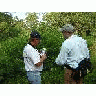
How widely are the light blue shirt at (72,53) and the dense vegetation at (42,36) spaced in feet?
2.96

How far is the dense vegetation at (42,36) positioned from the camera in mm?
5500

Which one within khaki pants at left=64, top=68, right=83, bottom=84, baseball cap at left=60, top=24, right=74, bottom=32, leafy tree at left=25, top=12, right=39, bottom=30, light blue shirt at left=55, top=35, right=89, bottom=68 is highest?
leafy tree at left=25, top=12, right=39, bottom=30

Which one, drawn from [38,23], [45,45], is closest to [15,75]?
[45,45]

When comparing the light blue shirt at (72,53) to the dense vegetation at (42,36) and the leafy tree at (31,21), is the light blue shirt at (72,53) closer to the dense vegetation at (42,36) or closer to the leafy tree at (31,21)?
the dense vegetation at (42,36)

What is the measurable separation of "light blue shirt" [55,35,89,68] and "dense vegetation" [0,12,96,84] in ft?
2.96

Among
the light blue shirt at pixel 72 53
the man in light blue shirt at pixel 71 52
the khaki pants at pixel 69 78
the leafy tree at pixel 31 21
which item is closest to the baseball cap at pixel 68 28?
the man in light blue shirt at pixel 71 52

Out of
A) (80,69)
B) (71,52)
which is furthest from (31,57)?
(80,69)

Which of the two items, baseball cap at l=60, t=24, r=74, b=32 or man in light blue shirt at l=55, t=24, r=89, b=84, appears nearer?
man in light blue shirt at l=55, t=24, r=89, b=84

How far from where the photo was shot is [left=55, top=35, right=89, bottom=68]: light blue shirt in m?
4.51

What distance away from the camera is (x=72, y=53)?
15.0 feet

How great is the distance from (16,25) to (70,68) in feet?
6.37

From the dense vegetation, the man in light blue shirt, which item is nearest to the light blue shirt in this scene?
the man in light blue shirt

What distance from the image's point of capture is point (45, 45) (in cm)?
559

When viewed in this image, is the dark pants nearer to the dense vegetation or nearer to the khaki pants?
the khaki pants
